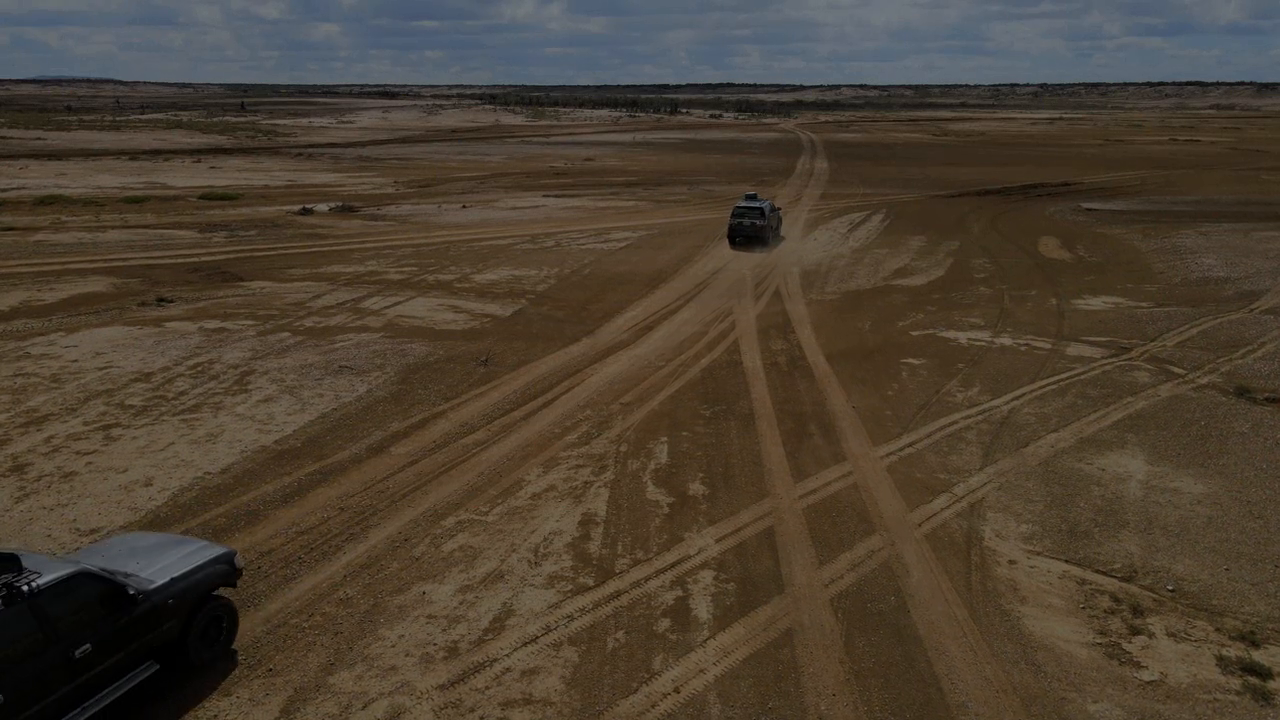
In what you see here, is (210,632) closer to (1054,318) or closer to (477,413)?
(477,413)

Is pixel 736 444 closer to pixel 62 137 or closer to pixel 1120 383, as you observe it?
pixel 1120 383

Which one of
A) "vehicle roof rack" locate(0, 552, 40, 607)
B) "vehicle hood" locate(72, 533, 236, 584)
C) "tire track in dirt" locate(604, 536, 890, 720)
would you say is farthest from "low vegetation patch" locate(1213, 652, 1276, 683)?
"vehicle roof rack" locate(0, 552, 40, 607)

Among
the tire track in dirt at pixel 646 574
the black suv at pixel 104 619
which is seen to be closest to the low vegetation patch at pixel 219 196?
the tire track in dirt at pixel 646 574

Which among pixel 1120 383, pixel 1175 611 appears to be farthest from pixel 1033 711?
pixel 1120 383

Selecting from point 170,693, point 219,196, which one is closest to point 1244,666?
point 170,693

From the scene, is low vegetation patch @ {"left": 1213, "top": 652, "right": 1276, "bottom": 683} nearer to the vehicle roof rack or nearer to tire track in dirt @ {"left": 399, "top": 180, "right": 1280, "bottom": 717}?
tire track in dirt @ {"left": 399, "top": 180, "right": 1280, "bottom": 717}

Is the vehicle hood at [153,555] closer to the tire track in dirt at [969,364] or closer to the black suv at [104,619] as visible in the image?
the black suv at [104,619]

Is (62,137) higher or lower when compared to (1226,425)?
higher
